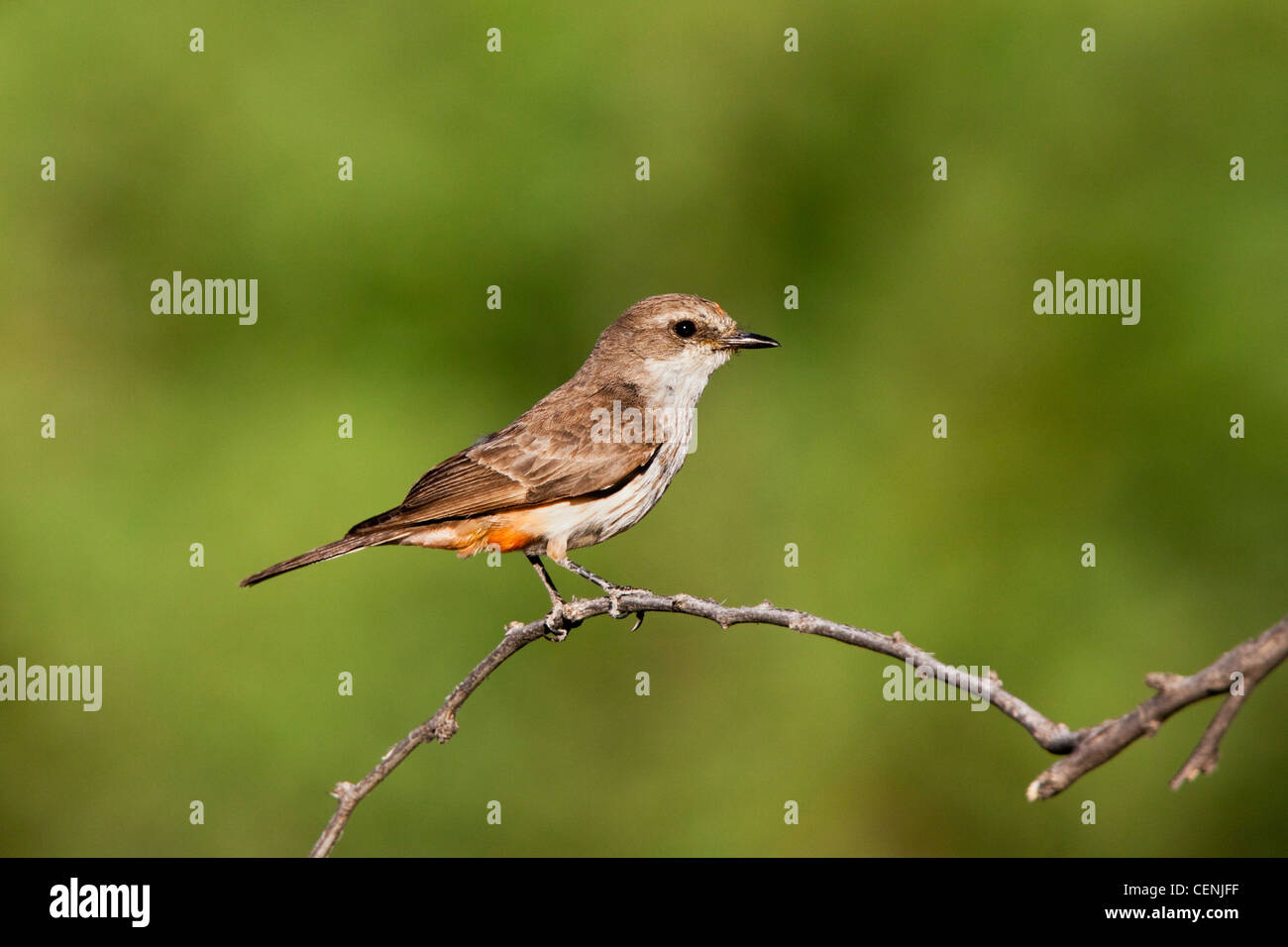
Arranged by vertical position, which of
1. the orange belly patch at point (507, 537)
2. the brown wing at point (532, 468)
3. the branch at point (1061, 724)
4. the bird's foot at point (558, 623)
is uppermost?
the brown wing at point (532, 468)

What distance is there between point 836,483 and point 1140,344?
2.43 meters

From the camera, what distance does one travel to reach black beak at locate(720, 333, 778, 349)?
676 centimetres

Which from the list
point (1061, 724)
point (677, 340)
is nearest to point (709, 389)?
point (677, 340)

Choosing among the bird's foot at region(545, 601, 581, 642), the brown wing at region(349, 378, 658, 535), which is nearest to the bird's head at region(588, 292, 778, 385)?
the brown wing at region(349, 378, 658, 535)

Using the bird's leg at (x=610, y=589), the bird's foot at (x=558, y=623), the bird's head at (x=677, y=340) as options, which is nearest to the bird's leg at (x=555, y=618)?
the bird's foot at (x=558, y=623)

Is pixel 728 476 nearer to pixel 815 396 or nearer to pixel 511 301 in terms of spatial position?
pixel 815 396

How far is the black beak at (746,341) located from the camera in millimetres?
6758

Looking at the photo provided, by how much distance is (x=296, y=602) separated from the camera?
914 centimetres

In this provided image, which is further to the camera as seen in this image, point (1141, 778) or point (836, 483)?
point (836, 483)

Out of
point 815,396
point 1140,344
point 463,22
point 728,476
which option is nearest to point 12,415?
point 463,22

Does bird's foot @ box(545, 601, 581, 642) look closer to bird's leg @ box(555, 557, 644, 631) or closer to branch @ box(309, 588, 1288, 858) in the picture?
bird's leg @ box(555, 557, 644, 631)

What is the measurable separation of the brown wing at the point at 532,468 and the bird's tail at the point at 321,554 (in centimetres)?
11

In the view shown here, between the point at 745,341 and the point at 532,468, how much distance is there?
4.16 ft

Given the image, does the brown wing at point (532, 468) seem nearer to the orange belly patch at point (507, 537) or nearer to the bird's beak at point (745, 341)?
the orange belly patch at point (507, 537)
